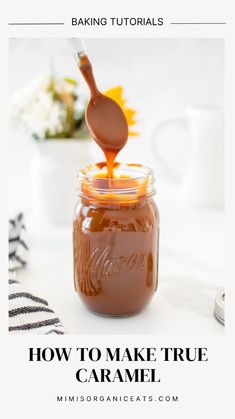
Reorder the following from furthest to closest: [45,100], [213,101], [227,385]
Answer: [213,101], [45,100], [227,385]

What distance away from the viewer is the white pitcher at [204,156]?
5.20 feet

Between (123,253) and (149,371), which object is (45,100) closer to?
(123,253)

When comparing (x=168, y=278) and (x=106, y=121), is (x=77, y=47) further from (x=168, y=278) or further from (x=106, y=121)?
(x=168, y=278)

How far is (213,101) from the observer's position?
1.85 meters

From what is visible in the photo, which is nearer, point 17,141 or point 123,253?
point 123,253

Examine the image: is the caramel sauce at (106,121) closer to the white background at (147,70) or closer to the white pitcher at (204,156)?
the white pitcher at (204,156)

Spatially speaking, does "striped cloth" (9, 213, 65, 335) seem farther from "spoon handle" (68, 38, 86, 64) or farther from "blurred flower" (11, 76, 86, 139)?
"blurred flower" (11, 76, 86, 139)

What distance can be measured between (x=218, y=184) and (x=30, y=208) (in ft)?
1.71

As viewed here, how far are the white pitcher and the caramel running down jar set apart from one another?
24.4 inches

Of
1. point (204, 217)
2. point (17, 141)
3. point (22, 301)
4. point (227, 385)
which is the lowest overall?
point (227, 385)

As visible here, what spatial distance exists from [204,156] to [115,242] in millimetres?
712

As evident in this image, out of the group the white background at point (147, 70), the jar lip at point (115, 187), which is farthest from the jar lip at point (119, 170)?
the white background at point (147, 70)

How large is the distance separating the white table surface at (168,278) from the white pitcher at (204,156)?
46mm

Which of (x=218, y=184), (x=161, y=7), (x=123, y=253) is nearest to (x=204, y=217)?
(x=218, y=184)
